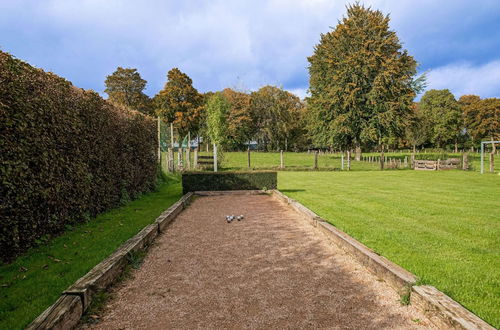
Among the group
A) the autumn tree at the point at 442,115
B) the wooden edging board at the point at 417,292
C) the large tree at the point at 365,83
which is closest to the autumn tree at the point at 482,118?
the autumn tree at the point at 442,115

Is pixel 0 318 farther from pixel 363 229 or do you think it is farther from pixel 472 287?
pixel 363 229

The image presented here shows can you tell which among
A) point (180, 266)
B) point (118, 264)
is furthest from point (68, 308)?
point (180, 266)

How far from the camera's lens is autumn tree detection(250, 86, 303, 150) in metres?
52.2

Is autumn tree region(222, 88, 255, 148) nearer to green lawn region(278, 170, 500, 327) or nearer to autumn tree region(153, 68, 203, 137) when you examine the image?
autumn tree region(153, 68, 203, 137)

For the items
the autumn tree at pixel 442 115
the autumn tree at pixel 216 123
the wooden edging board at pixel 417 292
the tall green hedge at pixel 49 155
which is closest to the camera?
the wooden edging board at pixel 417 292

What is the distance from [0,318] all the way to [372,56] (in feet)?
106

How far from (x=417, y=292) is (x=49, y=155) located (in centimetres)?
599

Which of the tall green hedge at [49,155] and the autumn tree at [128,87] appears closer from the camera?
the tall green hedge at [49,155]

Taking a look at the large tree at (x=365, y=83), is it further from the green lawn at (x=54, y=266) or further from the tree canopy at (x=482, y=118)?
the tree canopy at (x=482, y=118)

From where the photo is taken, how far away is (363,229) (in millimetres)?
5695

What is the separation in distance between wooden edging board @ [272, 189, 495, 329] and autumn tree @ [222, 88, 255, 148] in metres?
43.4

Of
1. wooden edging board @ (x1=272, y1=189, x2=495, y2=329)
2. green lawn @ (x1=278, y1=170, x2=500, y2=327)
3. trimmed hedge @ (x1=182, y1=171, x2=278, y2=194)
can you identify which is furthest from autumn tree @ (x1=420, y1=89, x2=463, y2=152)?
wooden edging board @ (x1=272, y1=189, x2=495, y2=329)

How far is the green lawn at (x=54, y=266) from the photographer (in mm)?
2926

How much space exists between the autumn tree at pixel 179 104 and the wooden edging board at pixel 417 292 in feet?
149
